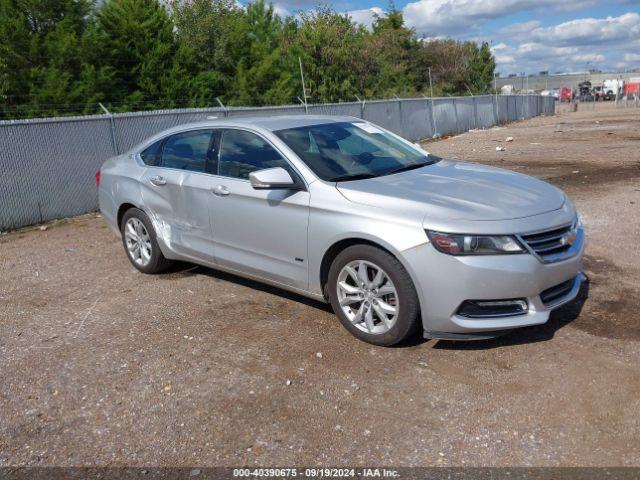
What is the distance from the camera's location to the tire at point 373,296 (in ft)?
13.4

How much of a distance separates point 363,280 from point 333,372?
66cm

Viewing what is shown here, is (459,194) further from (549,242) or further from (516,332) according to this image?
(516,332)

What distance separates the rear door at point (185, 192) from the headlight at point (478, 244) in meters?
2.26

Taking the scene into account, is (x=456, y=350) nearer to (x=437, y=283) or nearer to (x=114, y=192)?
(x=437, y=283)

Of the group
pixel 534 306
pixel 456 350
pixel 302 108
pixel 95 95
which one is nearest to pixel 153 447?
pixel 456 350

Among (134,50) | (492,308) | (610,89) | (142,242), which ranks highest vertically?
(134,50)

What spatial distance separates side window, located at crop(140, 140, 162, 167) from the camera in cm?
613

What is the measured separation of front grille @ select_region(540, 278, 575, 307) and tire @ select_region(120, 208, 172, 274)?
3.66 meters

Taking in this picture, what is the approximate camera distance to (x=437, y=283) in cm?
392

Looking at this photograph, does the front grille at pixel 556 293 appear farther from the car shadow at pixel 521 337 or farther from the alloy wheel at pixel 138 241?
the alloy wheel at pixel 138 241

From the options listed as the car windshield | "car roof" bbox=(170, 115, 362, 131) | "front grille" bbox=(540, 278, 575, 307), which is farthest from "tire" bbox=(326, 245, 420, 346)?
"car roof" bbox=(170, 115, 362, 131)

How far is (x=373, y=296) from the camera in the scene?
4262 millimetres

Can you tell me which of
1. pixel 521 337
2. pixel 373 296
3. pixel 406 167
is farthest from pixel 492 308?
pixel 406 167

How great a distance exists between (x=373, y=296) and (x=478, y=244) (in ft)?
2.65
